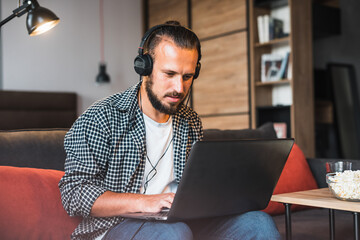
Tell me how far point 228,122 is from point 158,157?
2974 mm

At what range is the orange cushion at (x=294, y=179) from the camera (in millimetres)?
2080

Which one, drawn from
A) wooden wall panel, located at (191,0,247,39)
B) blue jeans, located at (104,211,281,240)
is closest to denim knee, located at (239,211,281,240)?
blue jeans, located at (104,211,281,240)

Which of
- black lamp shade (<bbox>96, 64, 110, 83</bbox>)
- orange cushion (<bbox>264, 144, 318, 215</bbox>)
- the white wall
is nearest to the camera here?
orange cushion (<bbox>264, 144, 318, 215</bbox>)

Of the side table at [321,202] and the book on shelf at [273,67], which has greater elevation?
the book on shelf at [273,67]

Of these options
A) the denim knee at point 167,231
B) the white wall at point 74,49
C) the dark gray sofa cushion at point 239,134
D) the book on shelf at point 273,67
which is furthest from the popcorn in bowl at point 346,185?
the white wall at point 74,49

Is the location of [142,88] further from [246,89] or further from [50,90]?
[50,90]

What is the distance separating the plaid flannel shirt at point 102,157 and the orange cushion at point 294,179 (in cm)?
94

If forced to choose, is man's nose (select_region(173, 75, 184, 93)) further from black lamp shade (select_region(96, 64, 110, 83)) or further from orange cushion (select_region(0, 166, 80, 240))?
black lamp shade (select_region(96, 64, 110, 83))

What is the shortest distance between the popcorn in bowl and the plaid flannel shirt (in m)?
0.60

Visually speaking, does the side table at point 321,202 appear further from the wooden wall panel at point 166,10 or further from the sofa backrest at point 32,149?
the wooden wall panel at point 166,10

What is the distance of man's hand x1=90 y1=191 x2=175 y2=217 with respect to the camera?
117 cm

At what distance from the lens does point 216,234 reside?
1343 mm

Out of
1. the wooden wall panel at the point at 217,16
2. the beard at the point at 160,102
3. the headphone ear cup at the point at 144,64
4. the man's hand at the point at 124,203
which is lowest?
the man's hand at the point at 124,203

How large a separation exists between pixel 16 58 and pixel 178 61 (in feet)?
12.0
